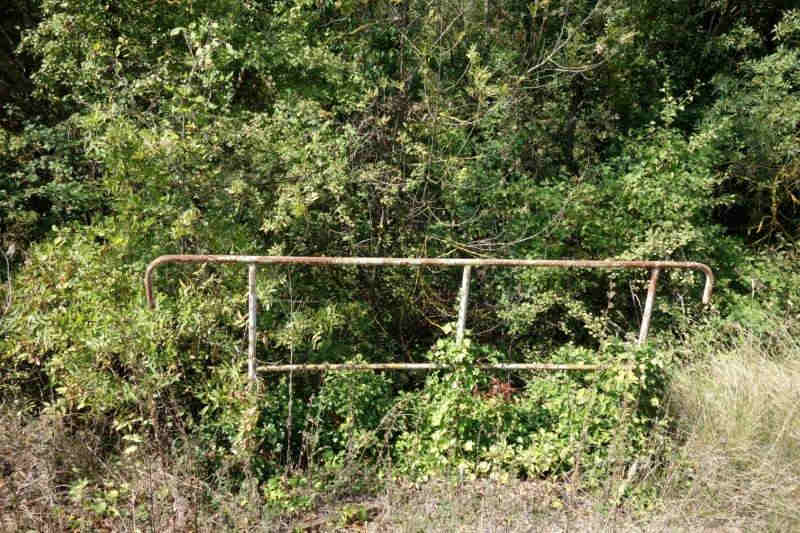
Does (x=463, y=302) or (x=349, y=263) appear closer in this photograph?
(x=349, y=263)

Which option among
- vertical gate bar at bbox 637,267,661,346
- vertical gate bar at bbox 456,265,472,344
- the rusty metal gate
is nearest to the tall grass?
vertical gate bar at bbox 637,267,661,346

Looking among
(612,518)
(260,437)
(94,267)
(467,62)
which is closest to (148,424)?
(260,437)

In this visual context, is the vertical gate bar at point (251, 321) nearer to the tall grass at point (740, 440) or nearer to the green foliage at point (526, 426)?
the green foliage at point (526, 426)

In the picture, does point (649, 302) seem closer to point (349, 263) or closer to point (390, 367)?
point (390, 367)

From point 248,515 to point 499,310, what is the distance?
2829 millimetres

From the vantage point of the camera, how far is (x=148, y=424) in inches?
153

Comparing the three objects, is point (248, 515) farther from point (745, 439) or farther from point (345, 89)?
point (345, 89)

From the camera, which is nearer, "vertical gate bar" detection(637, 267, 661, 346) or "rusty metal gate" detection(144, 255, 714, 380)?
"rusty metal gate" detection(144, 255, 714, 380)

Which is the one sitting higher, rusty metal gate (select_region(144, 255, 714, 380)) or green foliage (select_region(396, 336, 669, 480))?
rusty metal gate (select_region(144, 255, 714, 380))

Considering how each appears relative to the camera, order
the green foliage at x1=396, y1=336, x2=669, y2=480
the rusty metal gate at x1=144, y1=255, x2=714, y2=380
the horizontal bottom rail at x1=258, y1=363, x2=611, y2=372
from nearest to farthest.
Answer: the rusty metal gate at x1=144, y1=255, x2=714, y2=380, the horizontal bottom rail at x1=258, y1=363, x2=611, y2=372, the green foliage at x1=396, y1=336, x2=669, y2=480

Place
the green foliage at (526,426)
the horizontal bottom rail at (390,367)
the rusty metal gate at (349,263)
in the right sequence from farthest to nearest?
the green foliage at (526,426) < the horizontal bottom rail at (390,367) < the rusty metal gate at (349,263)

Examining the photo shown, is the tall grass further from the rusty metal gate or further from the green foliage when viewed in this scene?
the rusty metal gate

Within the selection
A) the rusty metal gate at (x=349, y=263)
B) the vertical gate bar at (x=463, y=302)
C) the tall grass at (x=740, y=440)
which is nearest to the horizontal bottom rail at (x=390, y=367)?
the rusty metal gate at (x=349, y=263)

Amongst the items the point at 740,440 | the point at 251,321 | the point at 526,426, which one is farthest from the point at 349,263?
the point at 740,440
